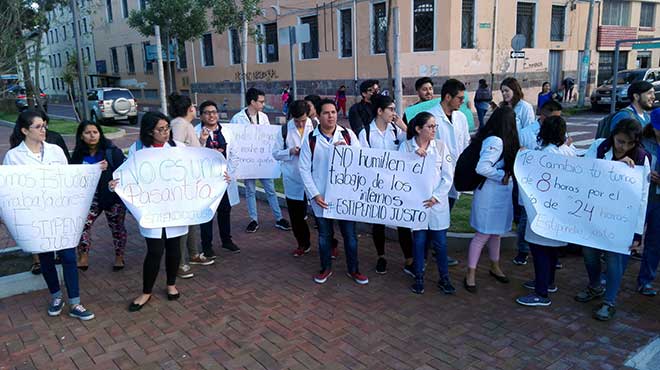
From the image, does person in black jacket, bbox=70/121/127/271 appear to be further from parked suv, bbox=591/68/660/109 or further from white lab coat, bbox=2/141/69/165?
parked suv, bbox=591/68/660/109

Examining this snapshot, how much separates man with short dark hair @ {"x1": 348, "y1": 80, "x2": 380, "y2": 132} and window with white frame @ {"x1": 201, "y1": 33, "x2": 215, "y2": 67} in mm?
28409

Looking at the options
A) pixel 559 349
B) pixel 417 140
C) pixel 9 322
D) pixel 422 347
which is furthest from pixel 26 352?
pixel 559 349

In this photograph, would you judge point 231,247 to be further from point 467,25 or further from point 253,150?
point 467,25

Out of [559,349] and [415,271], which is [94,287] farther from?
[559,349]

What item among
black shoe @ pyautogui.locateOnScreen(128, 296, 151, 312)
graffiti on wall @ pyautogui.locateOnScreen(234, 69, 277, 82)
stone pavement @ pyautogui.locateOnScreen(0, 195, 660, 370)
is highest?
graffiti on wall @ pyautogui.locateOnScreen(234, 69, 277, 82)

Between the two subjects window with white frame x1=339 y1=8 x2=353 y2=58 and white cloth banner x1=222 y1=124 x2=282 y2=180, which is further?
window with white frame x1=339 y1=8 x2=353 y2=58

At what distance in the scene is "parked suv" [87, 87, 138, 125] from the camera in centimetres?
2327

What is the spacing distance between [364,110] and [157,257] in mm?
3221

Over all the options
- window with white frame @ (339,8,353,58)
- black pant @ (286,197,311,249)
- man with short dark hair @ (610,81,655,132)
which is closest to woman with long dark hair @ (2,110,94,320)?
black pant @ (286,197,311,249)

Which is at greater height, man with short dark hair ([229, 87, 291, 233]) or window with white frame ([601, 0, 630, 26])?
window with white frame ([601, 0, 630, 26])

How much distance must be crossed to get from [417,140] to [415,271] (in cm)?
125

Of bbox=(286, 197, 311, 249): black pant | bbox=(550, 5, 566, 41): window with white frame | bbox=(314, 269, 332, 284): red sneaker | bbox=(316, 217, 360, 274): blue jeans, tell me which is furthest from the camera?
bbox=(550, 5, 566, 41): window with white frame

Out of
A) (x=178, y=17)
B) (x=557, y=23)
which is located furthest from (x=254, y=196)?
(x=557, y=23)

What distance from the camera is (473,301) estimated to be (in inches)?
183
